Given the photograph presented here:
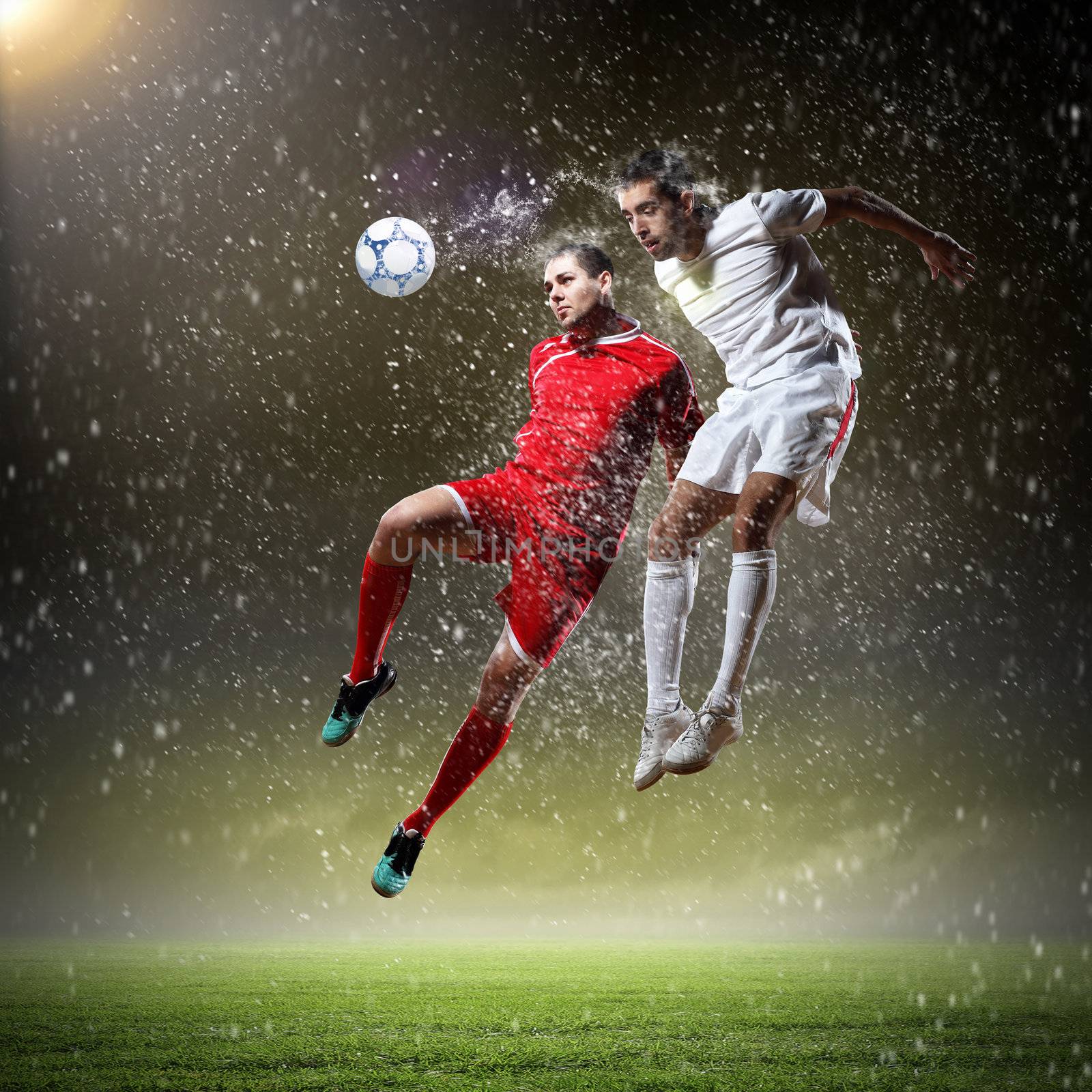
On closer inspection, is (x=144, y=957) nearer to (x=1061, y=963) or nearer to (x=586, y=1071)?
(x=586, y=1071)

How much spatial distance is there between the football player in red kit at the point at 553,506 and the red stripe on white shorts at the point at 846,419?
22.9 inches

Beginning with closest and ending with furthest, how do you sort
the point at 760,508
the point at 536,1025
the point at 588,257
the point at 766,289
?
the point at 760,508
the point at 766,289
the point at 588,257
the point at 536,1025

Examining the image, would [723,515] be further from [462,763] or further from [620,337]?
[462,763]

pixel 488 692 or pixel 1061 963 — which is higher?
pixel 488 692

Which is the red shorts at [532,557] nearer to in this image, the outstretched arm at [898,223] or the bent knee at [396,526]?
the bent knee at [396,526]

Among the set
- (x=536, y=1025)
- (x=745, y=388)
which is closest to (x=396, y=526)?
(x=745, y=388)

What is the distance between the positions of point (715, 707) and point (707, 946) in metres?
22.6

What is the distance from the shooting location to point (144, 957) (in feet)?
56.7

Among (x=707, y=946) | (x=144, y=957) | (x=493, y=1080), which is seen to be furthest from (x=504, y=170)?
(x=707, y=946)

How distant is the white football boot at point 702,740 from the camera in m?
3.82

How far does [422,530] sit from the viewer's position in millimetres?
4254

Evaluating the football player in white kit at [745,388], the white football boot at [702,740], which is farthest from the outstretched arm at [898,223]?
the white football boot at [702,740]

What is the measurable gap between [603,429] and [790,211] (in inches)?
46.3

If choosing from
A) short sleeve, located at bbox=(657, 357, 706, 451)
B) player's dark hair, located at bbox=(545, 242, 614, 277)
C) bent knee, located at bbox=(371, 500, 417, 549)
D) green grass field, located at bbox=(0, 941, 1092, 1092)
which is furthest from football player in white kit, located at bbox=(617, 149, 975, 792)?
green grass field, located at bbox=(0, 941, 1092, 1092)
